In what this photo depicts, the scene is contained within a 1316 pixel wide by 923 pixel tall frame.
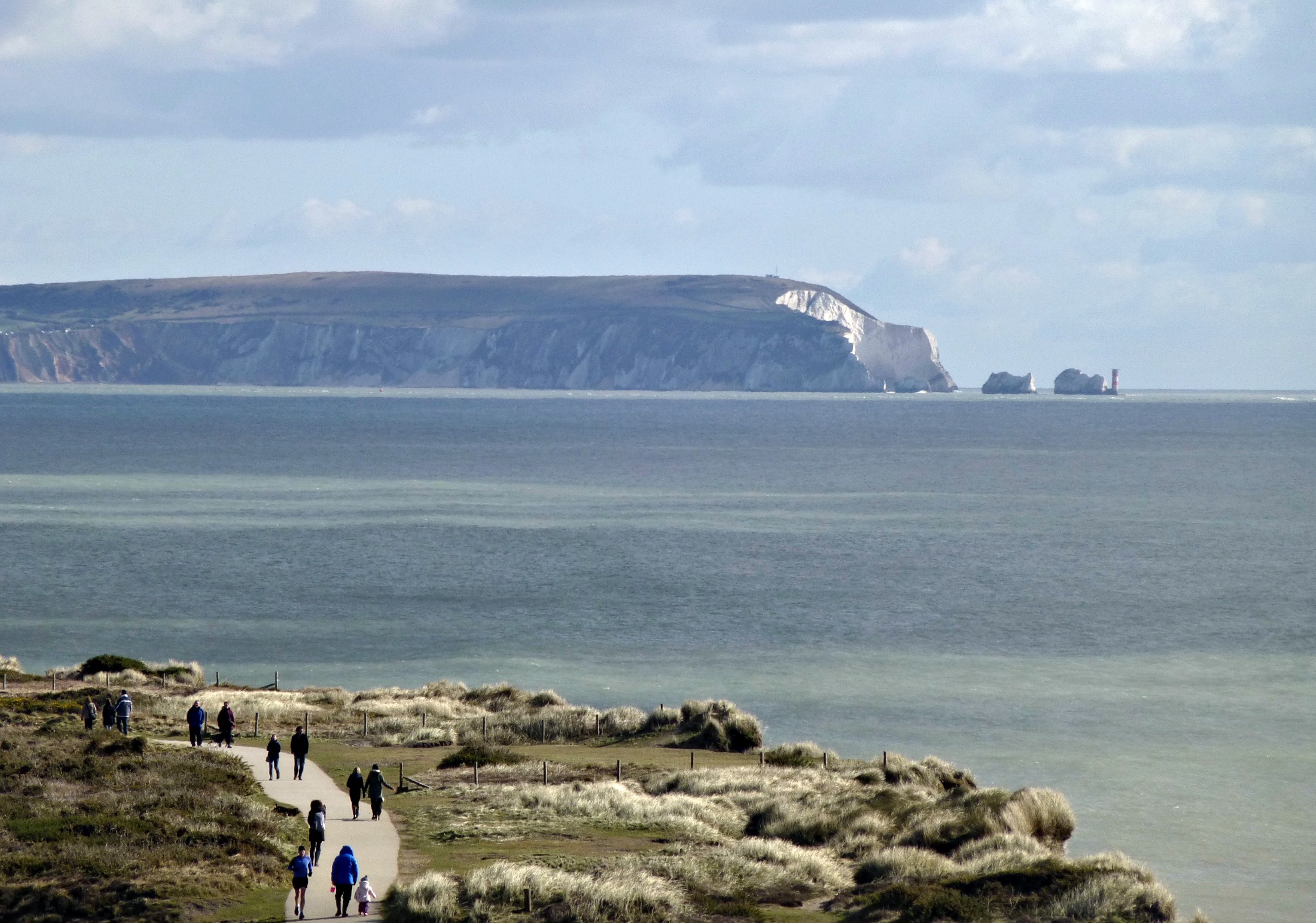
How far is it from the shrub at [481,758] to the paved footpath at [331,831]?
5.63 ft

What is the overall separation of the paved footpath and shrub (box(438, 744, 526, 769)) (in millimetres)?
1716

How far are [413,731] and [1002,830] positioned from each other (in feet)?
48.4

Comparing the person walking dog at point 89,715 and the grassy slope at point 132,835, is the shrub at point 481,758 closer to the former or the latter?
the grassy slope at point 132,835

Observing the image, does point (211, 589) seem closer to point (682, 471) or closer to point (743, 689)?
point (743, 689)

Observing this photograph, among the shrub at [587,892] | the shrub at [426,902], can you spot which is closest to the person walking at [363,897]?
the shrub at [426,902]

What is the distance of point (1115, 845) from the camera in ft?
101

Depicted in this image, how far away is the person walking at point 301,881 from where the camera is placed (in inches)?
758

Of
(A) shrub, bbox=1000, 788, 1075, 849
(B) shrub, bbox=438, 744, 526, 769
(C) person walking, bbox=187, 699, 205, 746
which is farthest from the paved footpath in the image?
(A) shrub, bbox=1000, 788, 1075, 849

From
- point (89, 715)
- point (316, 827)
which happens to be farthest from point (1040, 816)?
point (89, 715)

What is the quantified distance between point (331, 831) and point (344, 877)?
498 cm

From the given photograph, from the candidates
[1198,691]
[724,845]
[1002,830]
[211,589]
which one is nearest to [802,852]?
[724,845]

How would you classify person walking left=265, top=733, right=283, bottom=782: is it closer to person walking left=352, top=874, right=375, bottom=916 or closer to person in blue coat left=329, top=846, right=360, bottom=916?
person walking left=352, top=874, right=375, bottom=916

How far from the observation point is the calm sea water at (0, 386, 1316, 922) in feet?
125

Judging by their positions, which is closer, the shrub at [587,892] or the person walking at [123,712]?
the shrub at [587,892]
